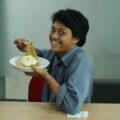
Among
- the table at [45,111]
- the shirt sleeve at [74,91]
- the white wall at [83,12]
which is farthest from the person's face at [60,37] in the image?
the white wall at [83,12]

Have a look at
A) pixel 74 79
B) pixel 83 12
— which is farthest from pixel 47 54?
pixel 83 12

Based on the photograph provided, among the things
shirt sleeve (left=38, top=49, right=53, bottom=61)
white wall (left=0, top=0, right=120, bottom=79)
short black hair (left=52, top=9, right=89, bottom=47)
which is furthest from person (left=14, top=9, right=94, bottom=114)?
white wall (left=0, top=0, right=120, bottom=79)

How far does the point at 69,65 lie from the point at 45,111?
Answer: 0.90 feet

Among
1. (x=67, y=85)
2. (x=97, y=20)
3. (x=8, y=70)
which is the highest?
(x=97, y=20)

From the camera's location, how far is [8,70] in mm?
2758

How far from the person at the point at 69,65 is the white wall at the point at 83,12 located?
974 mm

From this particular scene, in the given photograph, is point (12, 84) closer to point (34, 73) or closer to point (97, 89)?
point (97, 89)

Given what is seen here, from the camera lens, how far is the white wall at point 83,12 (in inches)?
102

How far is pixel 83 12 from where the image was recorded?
8.51 ft

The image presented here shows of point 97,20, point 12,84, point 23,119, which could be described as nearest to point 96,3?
point 97,20

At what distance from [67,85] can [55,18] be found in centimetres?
38

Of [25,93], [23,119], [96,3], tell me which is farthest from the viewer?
[25,93]

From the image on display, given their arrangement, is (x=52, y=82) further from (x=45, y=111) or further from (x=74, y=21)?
(x=74, y=21)

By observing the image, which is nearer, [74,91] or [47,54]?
[74,91]
